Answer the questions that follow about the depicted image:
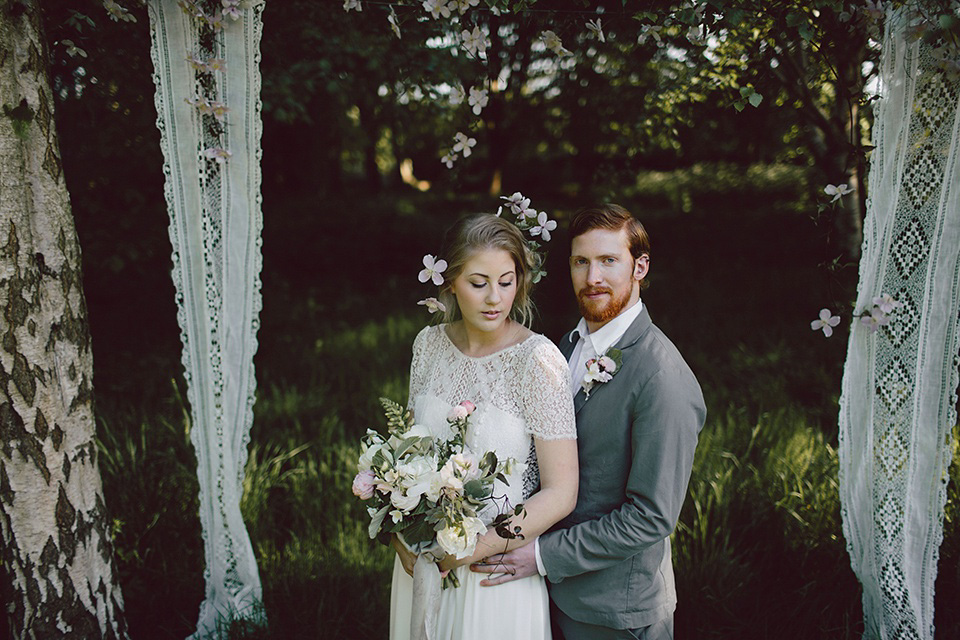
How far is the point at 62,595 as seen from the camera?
91.7 inches

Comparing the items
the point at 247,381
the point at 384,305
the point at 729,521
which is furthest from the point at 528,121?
the point at 247,381

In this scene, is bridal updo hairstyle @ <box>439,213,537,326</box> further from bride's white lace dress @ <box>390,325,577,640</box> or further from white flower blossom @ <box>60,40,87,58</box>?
white flower blossom @ <box>60,40,87,58</box>

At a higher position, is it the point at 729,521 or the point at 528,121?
the point at 528,121

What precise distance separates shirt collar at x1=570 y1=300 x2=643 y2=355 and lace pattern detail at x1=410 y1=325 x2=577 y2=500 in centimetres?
16

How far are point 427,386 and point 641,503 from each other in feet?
2.38

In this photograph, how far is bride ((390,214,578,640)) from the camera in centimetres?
195

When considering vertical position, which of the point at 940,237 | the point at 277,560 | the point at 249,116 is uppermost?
the point at 249,116

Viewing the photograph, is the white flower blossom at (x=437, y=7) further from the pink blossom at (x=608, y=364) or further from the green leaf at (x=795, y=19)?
the pink blossom at (x=608, y=364)

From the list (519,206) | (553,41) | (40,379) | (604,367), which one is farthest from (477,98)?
(40,379)

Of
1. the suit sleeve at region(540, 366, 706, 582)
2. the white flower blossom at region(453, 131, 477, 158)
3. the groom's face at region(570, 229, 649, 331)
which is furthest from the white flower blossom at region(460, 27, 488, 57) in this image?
the suit sleeve at region(540, 366, 706, 582)

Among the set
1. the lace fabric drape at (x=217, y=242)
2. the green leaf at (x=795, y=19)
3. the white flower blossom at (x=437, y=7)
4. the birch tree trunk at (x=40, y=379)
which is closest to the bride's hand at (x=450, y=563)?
the lace fabric drape at (x=217, y=242)

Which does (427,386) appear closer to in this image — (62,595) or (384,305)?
(62,595)

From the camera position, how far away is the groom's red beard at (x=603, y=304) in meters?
2.09

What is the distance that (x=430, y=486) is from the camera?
173 cm
